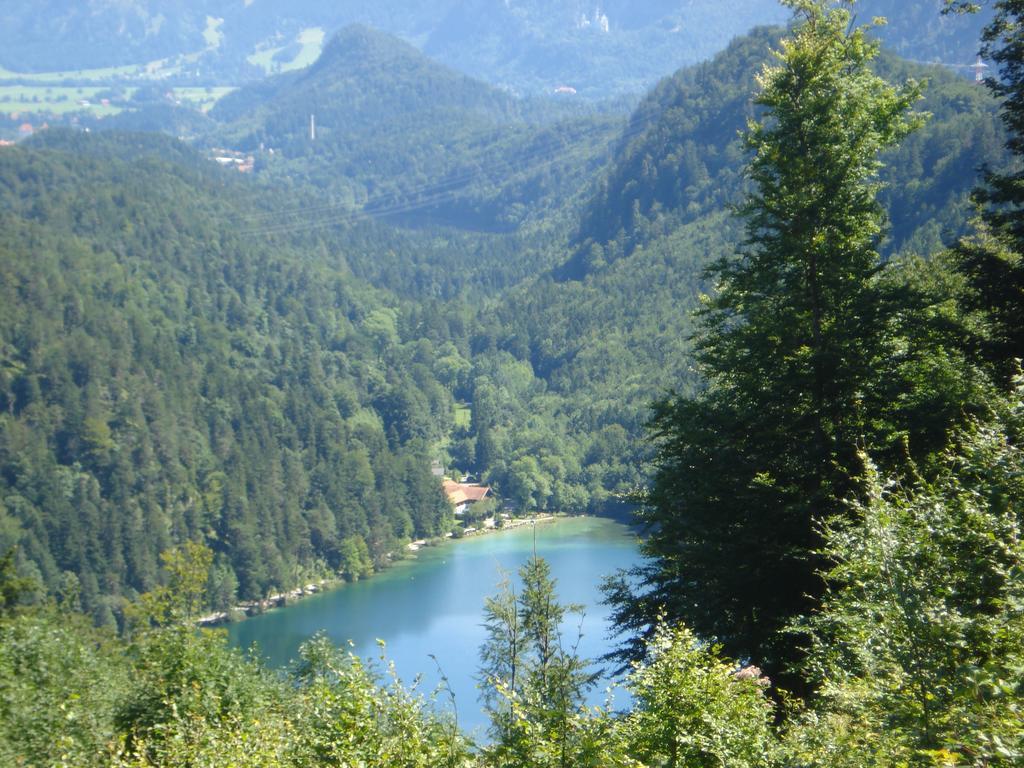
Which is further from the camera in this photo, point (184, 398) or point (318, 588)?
point (184, 398)

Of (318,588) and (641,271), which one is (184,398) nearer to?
(318,588)

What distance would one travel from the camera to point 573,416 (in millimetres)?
95250

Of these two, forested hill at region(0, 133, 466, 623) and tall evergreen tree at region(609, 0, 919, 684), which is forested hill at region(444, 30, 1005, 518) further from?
tall evergreen tree at region(609, 0, 919, 684)

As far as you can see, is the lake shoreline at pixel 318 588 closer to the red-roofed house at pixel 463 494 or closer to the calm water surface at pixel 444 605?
the calm water surface at pixel 444 605

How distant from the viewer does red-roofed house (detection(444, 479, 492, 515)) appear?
8238 centimetres

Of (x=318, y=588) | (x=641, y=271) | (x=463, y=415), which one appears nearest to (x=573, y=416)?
(x=463, y=415)

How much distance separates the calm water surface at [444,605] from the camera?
3991 centimetres

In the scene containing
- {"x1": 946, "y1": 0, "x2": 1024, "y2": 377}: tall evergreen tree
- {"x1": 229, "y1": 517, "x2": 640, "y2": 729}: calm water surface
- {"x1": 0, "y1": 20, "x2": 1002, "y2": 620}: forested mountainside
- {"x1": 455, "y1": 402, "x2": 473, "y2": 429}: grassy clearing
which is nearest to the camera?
{"x1": 946, "y1": 0, "x2": 1024, "y2": 377}: tall evergreen tree

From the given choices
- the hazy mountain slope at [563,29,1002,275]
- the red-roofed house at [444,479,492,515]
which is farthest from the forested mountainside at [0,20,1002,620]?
the red-roofed house at [444,479,492,515]

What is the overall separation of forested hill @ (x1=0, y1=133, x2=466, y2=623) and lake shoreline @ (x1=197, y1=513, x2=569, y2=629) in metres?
0.93

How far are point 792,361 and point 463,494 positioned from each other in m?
74.0

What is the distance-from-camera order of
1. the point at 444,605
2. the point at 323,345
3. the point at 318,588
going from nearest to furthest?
the point at 444,605
the point at 318,588
the point at 323,345

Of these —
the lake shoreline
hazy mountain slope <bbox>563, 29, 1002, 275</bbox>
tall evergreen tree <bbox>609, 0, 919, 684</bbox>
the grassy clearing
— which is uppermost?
hazy mountain slope <bbox>563, 29, 1002, 275</bbox>

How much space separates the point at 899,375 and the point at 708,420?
220 centimetres
